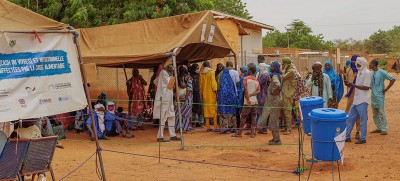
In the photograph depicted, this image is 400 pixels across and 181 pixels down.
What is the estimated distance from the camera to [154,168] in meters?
8.90

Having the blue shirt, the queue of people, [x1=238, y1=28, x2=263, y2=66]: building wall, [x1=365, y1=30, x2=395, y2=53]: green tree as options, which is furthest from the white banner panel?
[x1=365, y1=30, x2=395, y2=53]: green tree

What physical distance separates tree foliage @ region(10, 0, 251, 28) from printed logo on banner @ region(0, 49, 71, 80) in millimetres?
12619

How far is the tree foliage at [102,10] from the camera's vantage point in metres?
19.4

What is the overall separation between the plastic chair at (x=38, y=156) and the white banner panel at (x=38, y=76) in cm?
34

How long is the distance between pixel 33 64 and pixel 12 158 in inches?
46.8

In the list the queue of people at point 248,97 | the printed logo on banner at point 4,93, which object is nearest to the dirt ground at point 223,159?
the queue of people at point 248,97

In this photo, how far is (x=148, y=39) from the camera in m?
12.4

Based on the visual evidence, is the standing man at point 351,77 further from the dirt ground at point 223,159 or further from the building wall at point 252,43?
the building wall at point 252,43

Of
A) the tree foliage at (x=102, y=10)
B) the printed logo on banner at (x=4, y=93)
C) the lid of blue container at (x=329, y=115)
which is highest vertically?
the tree foliage at (x=102, y=10)

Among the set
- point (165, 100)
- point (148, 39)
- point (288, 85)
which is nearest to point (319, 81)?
point (288, 85)

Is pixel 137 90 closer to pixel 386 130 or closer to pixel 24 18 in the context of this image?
pixel 386 130

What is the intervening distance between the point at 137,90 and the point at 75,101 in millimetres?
7471

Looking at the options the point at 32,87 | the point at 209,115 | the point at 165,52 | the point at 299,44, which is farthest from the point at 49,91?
the point at 299,44

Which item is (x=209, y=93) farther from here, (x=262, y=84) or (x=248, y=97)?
(x=248, y=97)
